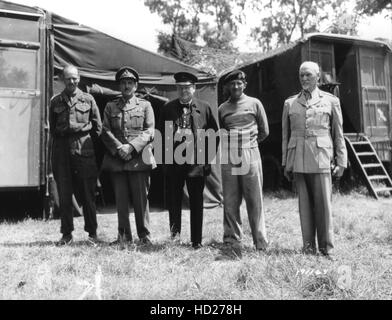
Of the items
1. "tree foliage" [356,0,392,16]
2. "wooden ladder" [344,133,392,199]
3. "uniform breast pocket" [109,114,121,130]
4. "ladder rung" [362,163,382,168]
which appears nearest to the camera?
"uniform breast pocket" [109,114,121,130]

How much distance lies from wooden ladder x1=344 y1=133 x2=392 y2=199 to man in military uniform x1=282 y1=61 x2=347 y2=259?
14.8 feet

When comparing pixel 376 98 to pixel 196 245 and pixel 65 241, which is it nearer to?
pixel 196 245

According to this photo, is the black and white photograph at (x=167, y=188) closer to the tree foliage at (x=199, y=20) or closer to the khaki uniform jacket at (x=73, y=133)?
the khaki uniform jacket at (x=73, y=133)

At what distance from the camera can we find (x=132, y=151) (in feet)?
14.6

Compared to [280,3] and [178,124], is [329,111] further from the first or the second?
[280,3]

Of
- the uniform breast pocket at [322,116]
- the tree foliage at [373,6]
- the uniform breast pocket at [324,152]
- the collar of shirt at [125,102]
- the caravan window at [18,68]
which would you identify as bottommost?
the uniform breast pocket at [324,152]

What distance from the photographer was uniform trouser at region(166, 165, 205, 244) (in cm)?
440

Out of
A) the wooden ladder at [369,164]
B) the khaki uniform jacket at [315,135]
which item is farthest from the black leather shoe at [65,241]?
the wooden ladder at [369,164]

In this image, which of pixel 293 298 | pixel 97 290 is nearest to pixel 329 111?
pixel 293 298

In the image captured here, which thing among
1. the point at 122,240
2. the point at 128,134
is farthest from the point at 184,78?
the point at 122,240

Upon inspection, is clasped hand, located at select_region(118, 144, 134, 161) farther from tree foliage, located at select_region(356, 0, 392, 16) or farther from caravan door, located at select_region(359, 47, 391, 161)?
tree foliage, located at select_region(356, 0, 392, 16)

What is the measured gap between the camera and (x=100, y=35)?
274 inches

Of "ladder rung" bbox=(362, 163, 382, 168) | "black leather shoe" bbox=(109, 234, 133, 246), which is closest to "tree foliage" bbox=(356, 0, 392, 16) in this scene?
"ladder rung" bbox=(362, 163, 382, 168)

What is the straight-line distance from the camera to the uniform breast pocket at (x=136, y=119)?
4535 mm
